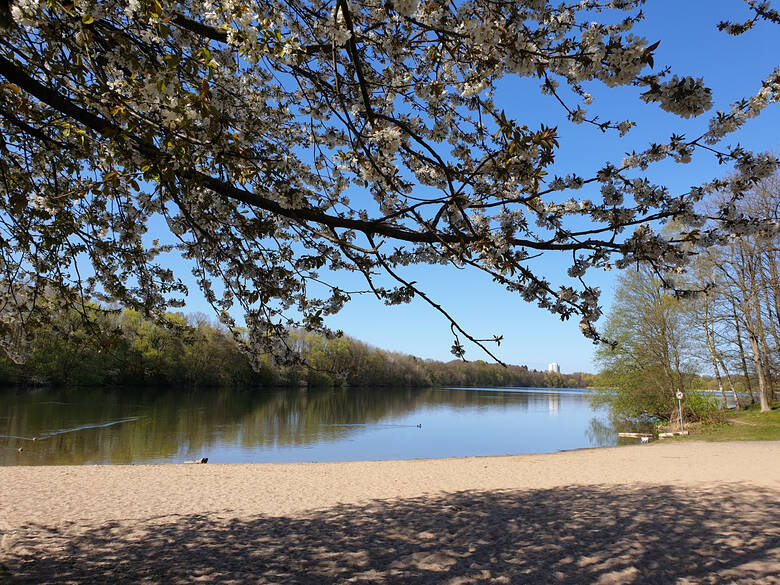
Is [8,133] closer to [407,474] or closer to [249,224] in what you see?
[249,224]

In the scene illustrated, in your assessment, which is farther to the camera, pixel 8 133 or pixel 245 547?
pixel 245 547

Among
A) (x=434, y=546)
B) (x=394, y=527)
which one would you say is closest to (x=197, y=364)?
(x=394, y=527)

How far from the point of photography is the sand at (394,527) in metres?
4.13

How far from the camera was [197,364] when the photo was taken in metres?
49.3

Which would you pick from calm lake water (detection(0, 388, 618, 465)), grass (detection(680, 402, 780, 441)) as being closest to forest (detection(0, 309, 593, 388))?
calm lake water (detection(0, 388, 618, 465))

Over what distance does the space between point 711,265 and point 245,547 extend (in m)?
21.3

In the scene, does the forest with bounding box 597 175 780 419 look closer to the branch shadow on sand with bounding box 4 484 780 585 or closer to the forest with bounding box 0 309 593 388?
the forest with bounding box 0 309 593 388

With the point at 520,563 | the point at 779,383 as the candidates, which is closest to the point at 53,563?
the point at 520,563

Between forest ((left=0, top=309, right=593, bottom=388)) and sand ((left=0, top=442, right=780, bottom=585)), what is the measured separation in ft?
5.71

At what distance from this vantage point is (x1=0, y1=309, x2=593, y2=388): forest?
13.4ft

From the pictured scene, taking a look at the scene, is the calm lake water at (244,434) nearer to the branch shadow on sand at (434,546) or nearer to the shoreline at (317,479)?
the shoreline at (317,479)

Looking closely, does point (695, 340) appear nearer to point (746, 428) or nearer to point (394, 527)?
point (746, 428)

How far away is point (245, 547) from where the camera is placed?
4.86 m

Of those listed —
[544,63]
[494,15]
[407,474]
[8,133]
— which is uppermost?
[8,133]
